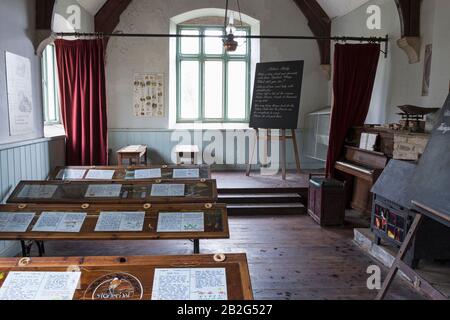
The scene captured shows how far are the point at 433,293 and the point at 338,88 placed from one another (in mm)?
3320

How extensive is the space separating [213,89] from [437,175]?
5.61 metres

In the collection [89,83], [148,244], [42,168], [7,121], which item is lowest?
[148,244]

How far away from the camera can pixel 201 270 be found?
1.77 m

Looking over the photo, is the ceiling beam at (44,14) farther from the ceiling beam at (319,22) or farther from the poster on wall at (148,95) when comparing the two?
the ceiling beam at (319,22)

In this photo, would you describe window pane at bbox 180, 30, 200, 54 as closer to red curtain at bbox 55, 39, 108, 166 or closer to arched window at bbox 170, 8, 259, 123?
arched window at bbox 170, 8, 259, 123

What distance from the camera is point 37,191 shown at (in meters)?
3.55

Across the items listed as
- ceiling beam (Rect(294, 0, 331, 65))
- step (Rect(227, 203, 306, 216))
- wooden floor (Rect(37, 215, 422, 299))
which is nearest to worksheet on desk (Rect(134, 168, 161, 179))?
wooden floor (Rect(37, 215, 422, 299))

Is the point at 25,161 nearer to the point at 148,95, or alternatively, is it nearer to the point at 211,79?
the point at 148,95

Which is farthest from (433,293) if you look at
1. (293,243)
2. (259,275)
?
(293,243)

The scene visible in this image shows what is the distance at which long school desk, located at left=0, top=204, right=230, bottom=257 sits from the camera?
266 cm

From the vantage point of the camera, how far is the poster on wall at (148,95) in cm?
713

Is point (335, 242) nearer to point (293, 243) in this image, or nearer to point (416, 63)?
point (293, 243)

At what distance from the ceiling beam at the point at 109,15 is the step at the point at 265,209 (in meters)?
4.11

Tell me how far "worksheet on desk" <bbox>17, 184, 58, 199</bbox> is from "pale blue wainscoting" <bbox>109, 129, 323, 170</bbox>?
11.7ft
